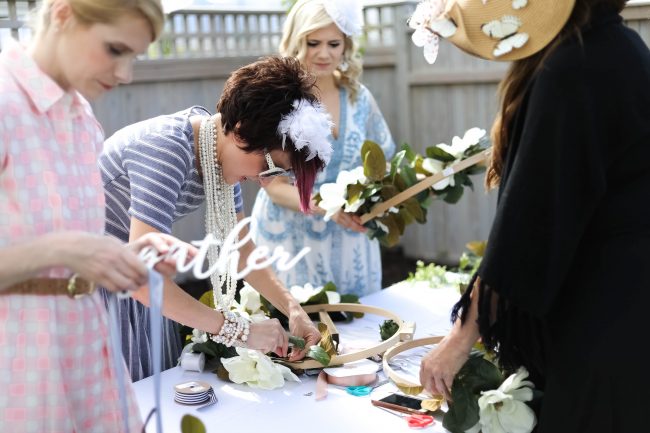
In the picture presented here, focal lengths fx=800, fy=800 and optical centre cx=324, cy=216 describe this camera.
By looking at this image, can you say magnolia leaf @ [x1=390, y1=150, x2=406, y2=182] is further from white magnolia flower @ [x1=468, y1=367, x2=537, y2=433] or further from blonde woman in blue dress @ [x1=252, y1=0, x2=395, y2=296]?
white magnolia flower @ [x1=468, y1=367, x2=537, y2=433]

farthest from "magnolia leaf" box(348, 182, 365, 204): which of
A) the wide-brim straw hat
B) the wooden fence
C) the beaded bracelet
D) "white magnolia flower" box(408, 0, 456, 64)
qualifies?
the wooden fence

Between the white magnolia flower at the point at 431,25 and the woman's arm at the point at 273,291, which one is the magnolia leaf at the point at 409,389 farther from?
the white magnolia flower at the point at 431,25

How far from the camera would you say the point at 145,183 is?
1916mm

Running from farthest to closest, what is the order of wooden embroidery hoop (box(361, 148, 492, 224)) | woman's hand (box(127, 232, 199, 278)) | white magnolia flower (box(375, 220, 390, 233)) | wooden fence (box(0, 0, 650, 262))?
wooden fence (box(0, 0, 650, 262)), white magnolia flower (box(375, 220, 390, 233)), wooden embroidery hoop (box(361, 148, 492, 224)), woman's hand (box(127, 232, 199, 278))

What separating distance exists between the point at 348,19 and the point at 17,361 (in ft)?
8.07

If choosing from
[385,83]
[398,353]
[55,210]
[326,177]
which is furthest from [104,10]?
[385,83]

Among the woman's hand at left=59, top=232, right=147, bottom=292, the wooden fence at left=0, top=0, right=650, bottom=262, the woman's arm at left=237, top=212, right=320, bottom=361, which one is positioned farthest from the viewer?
the wooden fence at left=0, top=0, right=650, bottom=262

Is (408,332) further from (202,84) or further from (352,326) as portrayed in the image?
(202,84)

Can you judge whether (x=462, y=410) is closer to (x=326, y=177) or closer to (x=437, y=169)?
(x=437, y=169)

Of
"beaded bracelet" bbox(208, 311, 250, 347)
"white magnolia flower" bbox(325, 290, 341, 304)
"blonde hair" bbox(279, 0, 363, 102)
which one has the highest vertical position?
"blonde hair" bbox(279, 0, 363, 102)

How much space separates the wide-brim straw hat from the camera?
1439mm

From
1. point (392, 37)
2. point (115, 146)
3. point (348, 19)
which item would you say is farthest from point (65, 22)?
point (392, 37)

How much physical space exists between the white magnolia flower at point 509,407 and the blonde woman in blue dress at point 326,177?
1689 mm

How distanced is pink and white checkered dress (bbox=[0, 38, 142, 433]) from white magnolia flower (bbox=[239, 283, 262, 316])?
1.17 metres
